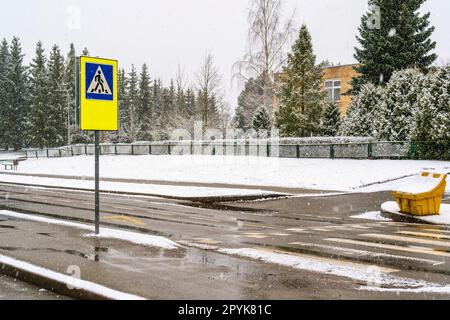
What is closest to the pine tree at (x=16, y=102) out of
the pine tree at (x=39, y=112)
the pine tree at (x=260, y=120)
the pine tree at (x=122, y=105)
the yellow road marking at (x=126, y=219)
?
the pine tree at (x=39, y=112)

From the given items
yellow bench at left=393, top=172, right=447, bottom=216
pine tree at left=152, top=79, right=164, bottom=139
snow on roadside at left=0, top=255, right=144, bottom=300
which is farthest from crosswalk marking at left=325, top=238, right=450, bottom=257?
pine tree at left=152, top=79, right=164, bottom=139

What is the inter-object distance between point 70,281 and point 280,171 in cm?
2361

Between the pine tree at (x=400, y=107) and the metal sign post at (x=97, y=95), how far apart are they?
25613 mm

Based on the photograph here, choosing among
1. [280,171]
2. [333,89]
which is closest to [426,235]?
[280,171]

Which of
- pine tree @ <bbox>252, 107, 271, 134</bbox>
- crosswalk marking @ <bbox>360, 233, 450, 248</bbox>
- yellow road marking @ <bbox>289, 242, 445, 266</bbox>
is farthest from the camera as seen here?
pine tree @ <bbox>252, 107, 271, 134</bbox>

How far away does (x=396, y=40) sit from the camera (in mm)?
45500

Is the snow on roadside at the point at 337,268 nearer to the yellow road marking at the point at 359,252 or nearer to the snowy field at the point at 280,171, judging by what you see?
the yellow road marking at the point at 359,252

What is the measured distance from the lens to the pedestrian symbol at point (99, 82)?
8992mm

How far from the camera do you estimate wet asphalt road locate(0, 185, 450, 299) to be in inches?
261

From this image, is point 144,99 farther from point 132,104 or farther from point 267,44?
point 267,44

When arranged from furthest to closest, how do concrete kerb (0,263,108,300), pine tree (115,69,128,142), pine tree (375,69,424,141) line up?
pine tree (115,69,128,142), pine tree (375,69,424,141), concrete kerb (0,263,108,300)

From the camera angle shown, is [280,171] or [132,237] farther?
[280,171]

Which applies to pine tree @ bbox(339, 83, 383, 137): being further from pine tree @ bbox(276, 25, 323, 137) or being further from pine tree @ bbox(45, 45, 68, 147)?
pine tree @ bbox(45, 45, 68, 147)

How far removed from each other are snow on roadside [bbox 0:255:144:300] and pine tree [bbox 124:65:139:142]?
276 ft
